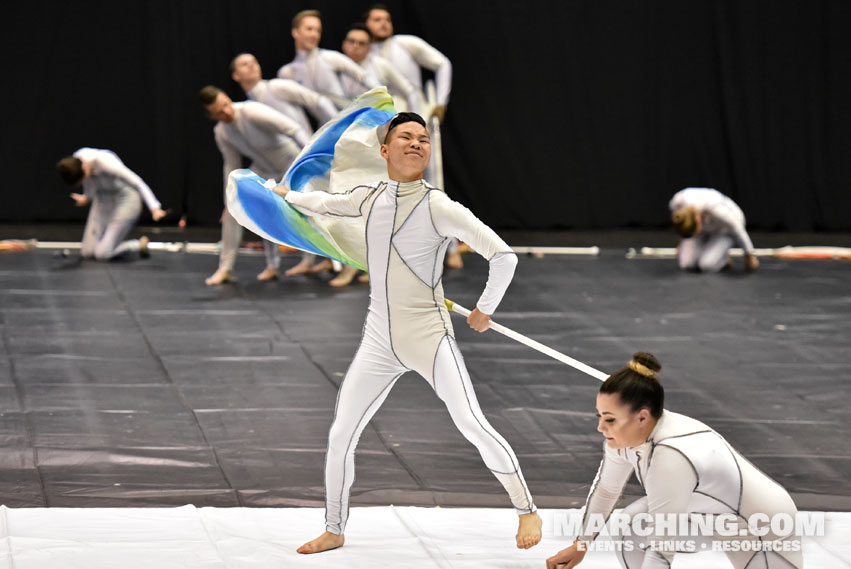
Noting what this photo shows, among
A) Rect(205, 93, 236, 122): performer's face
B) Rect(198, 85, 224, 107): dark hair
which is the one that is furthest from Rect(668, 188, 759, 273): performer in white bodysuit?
Rect(198, 85, 224, 107): dark hair

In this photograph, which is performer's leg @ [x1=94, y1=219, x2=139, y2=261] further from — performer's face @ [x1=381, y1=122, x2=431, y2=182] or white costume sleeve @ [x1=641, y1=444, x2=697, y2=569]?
white costume sleeve @ [x1=641, y1=444, x2=697, y2=569]

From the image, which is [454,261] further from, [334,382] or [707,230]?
[334,382]

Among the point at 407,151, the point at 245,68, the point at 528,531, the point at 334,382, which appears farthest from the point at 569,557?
the point at 245,68

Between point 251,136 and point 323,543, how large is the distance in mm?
3967

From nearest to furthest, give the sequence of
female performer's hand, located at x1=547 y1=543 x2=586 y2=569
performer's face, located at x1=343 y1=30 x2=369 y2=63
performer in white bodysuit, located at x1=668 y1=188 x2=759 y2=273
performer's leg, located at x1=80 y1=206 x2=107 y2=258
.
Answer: female performer's hand, located at x1=547 y1=543 x2=586 y2=569 < performer's face, located at x1=343 y1=30 x2=369 y2=63 < performer in white bodysuit, located at x1=668 y1=188 x2=759 y2=273 < performer's leg, located at x1=80 y1=206 x2=107 y2=258

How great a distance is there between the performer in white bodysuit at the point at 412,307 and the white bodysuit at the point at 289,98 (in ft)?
13.7

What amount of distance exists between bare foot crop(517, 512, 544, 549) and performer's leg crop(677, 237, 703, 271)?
502cm

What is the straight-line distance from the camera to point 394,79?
24.2 feet

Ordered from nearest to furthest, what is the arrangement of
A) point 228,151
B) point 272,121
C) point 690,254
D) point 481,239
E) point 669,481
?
point 669,481 < point 481,239 < point 272,121 < point 228,151 < point 690,254

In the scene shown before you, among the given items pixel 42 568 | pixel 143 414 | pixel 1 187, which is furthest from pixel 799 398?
pixel 1 187

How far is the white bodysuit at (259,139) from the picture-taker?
6.68 metres

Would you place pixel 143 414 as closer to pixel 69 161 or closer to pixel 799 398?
pixel 799 398

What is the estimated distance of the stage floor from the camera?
3756 millimetres

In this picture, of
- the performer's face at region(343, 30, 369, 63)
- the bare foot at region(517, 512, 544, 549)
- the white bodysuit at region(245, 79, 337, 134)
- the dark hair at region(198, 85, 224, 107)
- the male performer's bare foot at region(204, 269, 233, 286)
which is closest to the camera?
the bare foot at region(517, 512, 544, 549)
